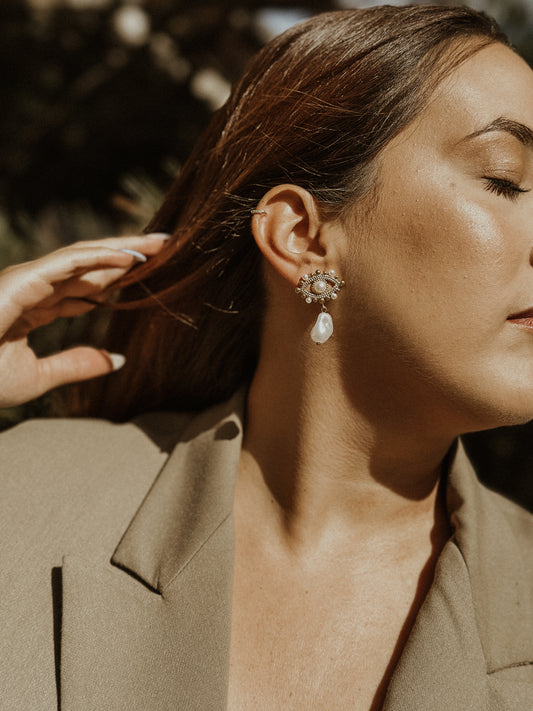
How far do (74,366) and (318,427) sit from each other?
0.77 m

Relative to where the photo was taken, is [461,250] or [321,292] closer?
[461,250]

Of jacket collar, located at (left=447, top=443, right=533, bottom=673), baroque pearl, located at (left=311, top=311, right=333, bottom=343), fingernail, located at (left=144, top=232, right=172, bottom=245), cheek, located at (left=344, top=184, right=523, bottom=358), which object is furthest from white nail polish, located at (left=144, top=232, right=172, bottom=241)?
jacket collar, located at (left=447, top=443, right=533, bottom=673)

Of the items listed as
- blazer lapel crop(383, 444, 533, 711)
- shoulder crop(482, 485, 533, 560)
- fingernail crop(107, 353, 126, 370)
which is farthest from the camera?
fingernail crop(107, 353, 126, 370)

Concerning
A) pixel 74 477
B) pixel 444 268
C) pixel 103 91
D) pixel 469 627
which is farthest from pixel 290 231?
pixel 103 91

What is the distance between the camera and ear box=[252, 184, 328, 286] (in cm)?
164

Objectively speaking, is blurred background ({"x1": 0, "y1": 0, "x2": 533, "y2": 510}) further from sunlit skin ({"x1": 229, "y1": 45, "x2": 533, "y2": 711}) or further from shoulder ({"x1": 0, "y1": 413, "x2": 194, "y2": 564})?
sunlit skin ({"x1": 229, "y1": 45, "x2": 533, "y2": 711})

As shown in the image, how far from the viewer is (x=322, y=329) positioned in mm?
1566

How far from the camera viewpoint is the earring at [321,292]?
5.14 feet

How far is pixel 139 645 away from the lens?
4.93 feet

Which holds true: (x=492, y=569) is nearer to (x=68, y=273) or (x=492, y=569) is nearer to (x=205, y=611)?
(x=205, y=611)

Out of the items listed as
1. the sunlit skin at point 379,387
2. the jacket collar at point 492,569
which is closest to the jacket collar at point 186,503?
the sunlit skin at point 379,387

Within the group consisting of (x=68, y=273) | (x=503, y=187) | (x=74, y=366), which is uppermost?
(x=68, y=273)

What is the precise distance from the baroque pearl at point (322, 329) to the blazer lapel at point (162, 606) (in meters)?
0.42

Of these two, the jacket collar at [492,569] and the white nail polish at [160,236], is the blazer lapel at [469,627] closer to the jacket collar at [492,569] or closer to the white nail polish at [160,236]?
the jacket collar at [492,569]
